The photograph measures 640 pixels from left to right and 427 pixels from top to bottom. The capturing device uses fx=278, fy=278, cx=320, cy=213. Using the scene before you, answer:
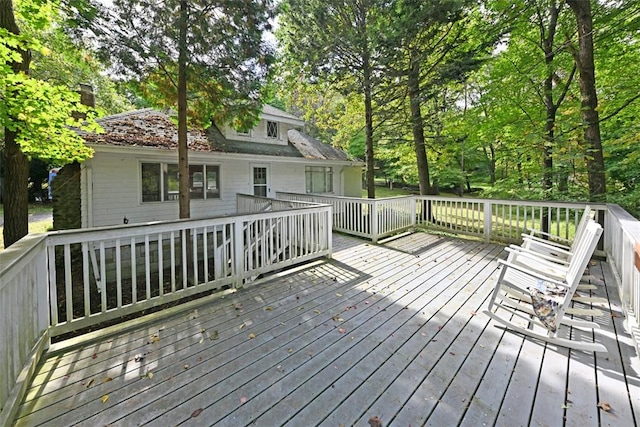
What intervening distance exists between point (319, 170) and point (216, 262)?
8.76m

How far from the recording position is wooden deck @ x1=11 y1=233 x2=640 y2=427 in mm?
1881

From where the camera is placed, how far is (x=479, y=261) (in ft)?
17.6

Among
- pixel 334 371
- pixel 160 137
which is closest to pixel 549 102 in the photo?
pixel 334 371

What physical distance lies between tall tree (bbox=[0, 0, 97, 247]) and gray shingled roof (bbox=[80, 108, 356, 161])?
1.25 m

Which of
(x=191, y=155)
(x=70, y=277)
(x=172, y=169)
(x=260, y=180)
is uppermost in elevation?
(x=191, y=155)

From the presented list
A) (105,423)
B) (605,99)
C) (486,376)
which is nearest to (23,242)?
(105,423)

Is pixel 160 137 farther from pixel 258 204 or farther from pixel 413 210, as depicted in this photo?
pixel 413 210

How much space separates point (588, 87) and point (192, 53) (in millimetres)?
7904

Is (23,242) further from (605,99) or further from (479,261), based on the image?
(605,99)

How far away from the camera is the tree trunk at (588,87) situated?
5.59m

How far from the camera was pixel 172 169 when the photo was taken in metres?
8.05

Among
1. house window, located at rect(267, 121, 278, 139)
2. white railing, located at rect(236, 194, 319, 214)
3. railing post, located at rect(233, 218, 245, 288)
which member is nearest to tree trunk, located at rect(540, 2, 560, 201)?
white railing, located at rect(236, 194, 319, 214)

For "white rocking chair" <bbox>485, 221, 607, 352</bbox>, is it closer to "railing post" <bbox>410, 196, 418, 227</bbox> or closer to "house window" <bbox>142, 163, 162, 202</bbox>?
"railing post" <bbox>410, 196, 418, 227</bbox>

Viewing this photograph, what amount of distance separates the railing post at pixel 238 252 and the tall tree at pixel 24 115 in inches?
128
